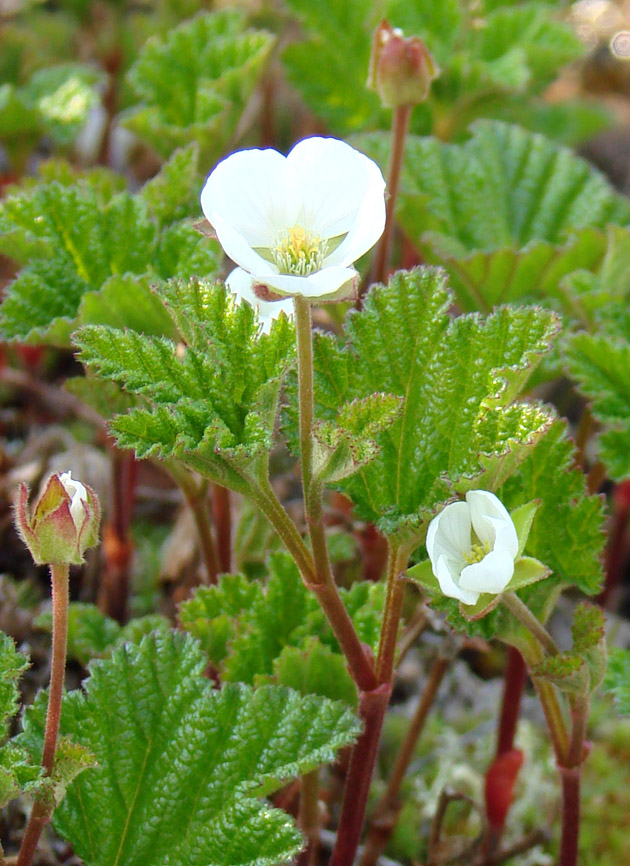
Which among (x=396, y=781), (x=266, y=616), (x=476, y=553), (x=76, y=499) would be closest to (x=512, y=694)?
(x=396, y=781)

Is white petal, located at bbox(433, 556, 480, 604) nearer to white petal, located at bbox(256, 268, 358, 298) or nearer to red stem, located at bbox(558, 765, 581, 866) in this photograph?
white petal, located at bbox(256, 268, 358, 298)

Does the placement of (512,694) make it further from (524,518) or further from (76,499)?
(76,499)

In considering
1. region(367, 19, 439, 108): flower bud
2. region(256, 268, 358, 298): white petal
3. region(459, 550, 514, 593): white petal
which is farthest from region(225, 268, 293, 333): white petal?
region(367, 19, 439, 108): flower bud

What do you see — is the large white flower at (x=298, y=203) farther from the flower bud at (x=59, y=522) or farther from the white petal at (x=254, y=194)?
the flower bud at (x=59, y=522)

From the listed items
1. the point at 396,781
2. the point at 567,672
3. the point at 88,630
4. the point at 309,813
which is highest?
the point at 567,672

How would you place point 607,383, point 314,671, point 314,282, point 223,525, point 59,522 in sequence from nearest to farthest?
point 314,282 → point 59,522 → point 314,671 → point 607,383 → point 223,525
